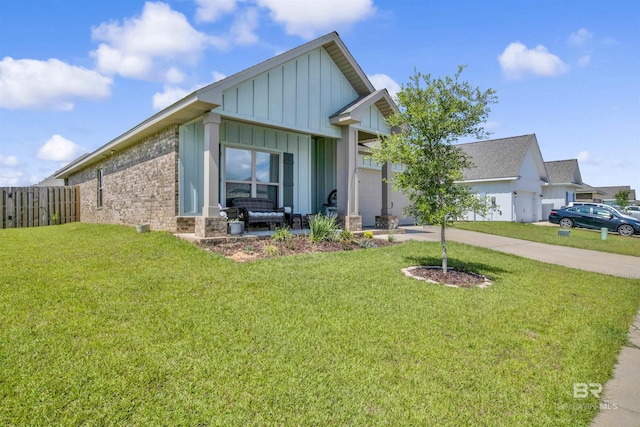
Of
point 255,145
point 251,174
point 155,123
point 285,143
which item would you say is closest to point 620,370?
point 251,174

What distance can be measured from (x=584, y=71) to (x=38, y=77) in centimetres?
1849

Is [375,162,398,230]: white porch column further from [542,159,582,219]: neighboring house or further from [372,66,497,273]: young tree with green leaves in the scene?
[542,159,582,219]: neighboring house

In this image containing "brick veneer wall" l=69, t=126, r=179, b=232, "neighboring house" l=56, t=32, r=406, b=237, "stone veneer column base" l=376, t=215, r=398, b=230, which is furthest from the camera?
"stone veneer column base" l=376, t=215, r=398, b=230

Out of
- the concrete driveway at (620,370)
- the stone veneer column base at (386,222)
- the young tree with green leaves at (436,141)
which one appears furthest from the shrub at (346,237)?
the concrete driveway at (620,370)

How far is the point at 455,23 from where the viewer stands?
930 centimetres

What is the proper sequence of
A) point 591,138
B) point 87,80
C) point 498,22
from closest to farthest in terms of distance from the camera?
point 498,22
point 591,138
point 87,80

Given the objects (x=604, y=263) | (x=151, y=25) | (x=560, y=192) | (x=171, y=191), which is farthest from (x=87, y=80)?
(x=560, y=192)

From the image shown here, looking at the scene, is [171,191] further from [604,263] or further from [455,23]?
[604,263]

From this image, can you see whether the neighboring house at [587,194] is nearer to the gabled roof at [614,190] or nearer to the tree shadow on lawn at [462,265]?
the gabled roof at [614,190]

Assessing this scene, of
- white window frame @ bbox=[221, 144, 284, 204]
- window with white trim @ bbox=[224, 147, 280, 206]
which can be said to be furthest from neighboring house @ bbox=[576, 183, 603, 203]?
window with white trim @ bbox=[224, 147, 280, 206]

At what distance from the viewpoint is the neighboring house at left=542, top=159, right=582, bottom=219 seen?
2825 centimetres

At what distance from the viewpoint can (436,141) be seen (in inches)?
230

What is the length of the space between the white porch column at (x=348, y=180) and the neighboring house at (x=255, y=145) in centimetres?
3

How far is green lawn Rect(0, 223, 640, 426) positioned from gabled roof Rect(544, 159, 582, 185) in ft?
91.6
